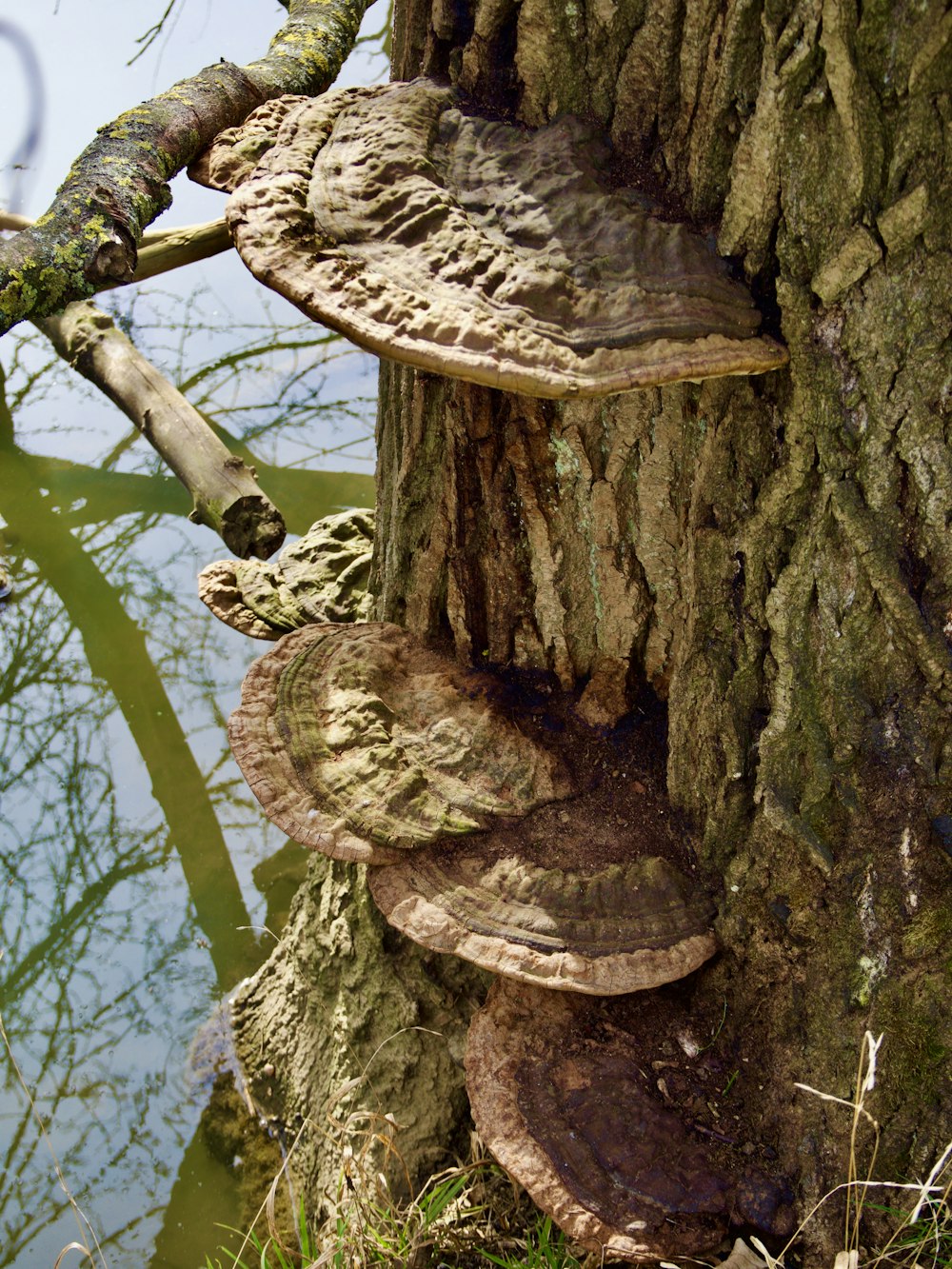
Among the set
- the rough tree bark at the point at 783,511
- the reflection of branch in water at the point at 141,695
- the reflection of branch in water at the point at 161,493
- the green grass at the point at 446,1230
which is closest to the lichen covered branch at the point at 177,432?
the reflection of branch in water at the point at 161,493

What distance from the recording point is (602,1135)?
1735 millimetres

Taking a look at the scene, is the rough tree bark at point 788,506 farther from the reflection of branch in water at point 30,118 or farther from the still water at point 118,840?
the reflection of branch in water at point 30,118

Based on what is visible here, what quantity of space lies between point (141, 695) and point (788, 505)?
13.0ft

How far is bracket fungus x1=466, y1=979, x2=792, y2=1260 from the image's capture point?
1.65 metres

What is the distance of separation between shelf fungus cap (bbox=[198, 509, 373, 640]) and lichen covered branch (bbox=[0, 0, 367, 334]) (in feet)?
3.24

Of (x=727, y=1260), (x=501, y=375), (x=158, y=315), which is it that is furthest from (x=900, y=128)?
(x=158, y=315)

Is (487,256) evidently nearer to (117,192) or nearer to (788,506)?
(788,506)

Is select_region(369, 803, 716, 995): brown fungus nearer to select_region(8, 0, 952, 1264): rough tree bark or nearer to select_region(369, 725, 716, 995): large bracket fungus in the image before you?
select_region(369, 725, 716, 995): large bracket fungus

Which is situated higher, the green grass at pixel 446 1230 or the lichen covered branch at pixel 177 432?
the lichen covered branch at pixel 177 432

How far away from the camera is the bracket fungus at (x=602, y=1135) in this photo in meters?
1.65

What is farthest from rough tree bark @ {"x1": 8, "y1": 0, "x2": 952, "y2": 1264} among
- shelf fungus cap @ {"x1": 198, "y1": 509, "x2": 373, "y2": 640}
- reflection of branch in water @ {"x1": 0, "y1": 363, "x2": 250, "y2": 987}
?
reflection of branch in water @ {"x1": 0, "y1": 363, "x2": 250, "y2": 987}

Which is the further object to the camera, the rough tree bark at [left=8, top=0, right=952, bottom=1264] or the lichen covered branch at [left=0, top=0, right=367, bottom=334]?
the lichen covered branch at [left=0, top=0, right=367, bottom=334]

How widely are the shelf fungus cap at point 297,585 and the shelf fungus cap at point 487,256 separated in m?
1.19

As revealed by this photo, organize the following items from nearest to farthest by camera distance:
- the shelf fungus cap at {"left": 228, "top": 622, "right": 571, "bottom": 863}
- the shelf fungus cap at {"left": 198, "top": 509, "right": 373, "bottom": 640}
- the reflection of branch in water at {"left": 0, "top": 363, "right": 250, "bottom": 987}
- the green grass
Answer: the shelf fungus cap at {"left": 228, "top": 622, "right": 571, "bottom": 863}, the green grass, the shelf fungus cap at {"left": 198, "top": 509, "right": 373, "bottom": 640}, the reflection of branch in water at {"left": 0, "top": 363, "right": 250, "bottom": 987}
